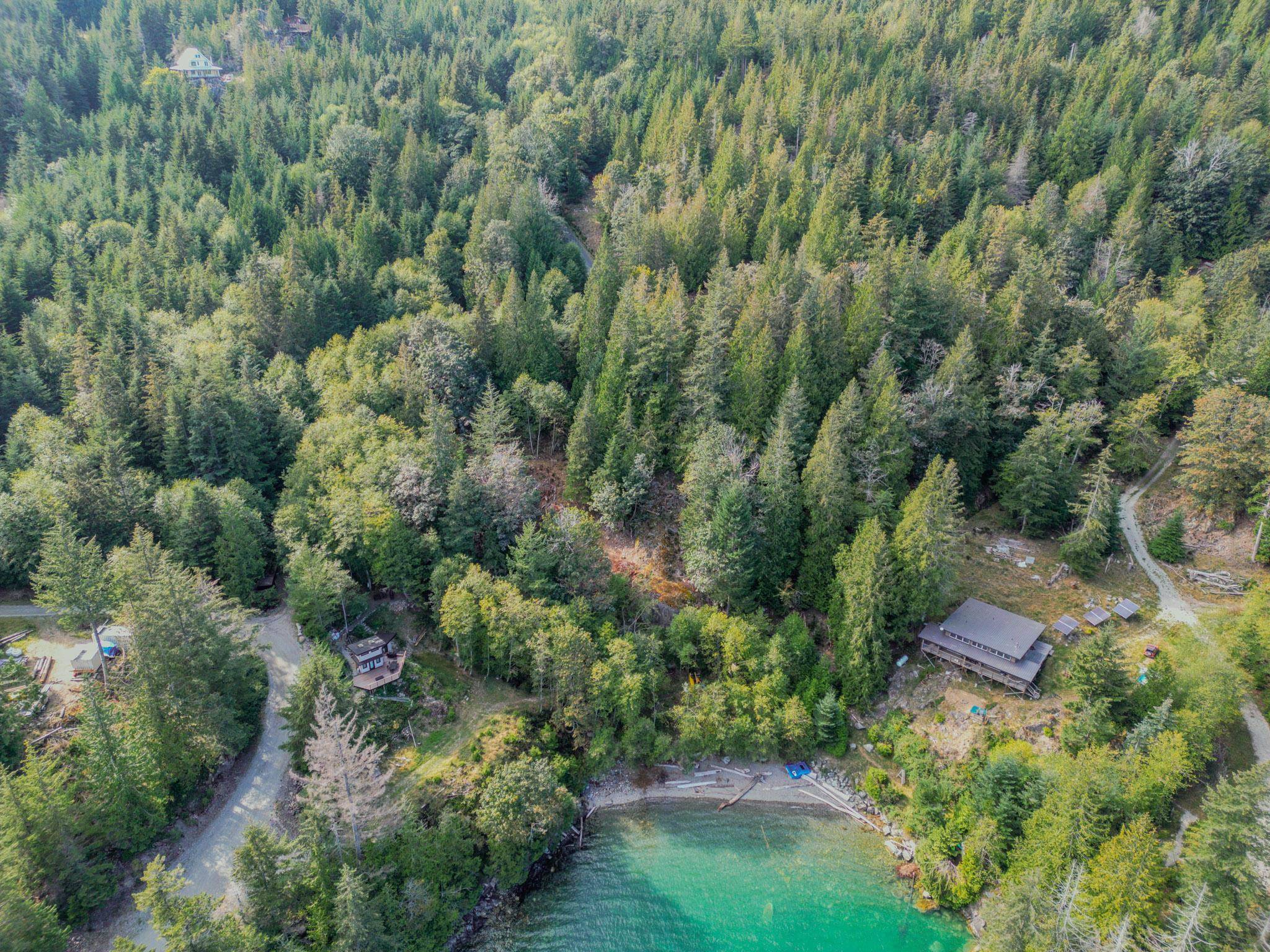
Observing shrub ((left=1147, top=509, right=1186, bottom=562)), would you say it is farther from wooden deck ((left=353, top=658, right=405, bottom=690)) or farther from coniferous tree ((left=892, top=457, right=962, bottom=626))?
wooden deck ((left=353, top=658, right=405, bottom=690))

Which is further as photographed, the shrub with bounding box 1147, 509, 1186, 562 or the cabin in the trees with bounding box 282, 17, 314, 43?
the cabin in the trees with bounding box 282, 17, 314, 43

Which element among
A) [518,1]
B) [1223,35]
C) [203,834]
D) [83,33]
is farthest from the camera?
[518,1]

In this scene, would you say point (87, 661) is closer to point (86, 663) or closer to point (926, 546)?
point (86, 663)

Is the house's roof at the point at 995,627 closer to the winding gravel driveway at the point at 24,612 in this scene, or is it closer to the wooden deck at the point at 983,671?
the wooden deck at the point at 983,671

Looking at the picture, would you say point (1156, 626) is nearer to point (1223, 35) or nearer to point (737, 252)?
point (737, 252)

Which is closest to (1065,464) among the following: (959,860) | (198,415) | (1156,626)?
(1156,626)

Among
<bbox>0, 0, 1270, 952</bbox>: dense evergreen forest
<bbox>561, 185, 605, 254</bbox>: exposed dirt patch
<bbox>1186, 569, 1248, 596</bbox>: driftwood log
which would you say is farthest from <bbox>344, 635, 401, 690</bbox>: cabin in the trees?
<bbox>561, 185, 605, 254</bbox>: exposed dirt patch
